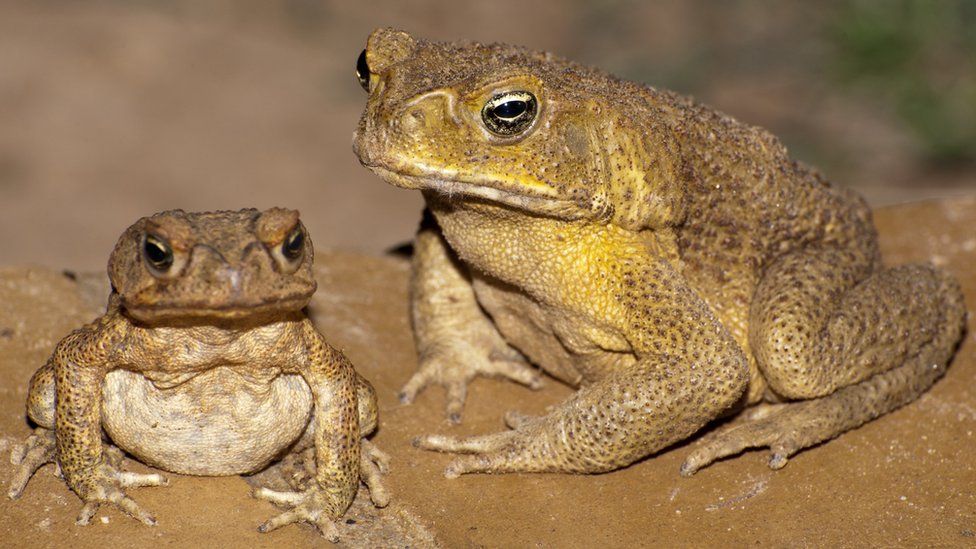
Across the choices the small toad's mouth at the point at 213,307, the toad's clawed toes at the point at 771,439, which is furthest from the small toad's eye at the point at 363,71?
the toad's clawed toes at the point at 771,439

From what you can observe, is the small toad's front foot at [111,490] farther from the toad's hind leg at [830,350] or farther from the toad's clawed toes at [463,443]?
the toad's hind leg at [830,350]

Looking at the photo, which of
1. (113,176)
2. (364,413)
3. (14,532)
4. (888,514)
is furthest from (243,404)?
(113,176)

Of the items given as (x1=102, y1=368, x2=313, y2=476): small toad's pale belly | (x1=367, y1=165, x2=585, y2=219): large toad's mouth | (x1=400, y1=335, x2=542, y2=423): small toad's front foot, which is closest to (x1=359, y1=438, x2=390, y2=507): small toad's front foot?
(x1=102, y1=368, x2=313, y2=476): small toad's pale belly

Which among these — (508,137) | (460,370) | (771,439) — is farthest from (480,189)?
(771,439)

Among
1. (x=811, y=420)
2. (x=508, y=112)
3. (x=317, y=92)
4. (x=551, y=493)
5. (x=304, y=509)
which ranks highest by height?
(x=508, y=112)

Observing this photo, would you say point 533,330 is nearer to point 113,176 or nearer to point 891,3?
point 113,176

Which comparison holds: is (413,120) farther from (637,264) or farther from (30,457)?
(30,457)
